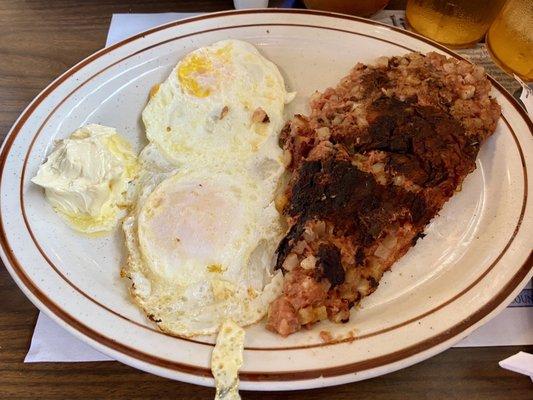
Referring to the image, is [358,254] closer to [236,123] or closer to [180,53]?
[236,123]

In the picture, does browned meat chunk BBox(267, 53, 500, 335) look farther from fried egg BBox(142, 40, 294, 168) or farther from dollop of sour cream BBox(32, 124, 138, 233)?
dollop of sour cream BBox(32, 124, 138, 233)

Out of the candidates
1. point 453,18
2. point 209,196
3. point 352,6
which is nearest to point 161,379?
point 209,196

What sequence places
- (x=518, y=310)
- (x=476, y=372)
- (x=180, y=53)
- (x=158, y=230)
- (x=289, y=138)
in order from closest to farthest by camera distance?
(x=476, y=372) → (x=518, y=310) → (x=158, y=230) → (x=289, y=138) → (x=180, y=53)

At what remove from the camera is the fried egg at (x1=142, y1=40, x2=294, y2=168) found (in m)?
2.24

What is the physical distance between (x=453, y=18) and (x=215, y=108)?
1.46 meters

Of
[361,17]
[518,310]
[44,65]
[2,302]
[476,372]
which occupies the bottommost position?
[2,302]

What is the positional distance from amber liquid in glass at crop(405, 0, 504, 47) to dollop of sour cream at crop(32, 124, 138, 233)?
1917 millimetres

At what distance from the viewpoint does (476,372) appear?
5.59ft

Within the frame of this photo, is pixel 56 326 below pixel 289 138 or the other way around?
below

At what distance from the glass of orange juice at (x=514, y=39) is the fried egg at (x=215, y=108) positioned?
1.26 meters

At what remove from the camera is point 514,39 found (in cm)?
248

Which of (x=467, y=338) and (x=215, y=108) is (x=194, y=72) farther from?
(x=467, y=338)

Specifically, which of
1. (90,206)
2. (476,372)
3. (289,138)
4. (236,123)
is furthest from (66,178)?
(476,372)

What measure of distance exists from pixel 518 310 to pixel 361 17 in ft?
6.03
